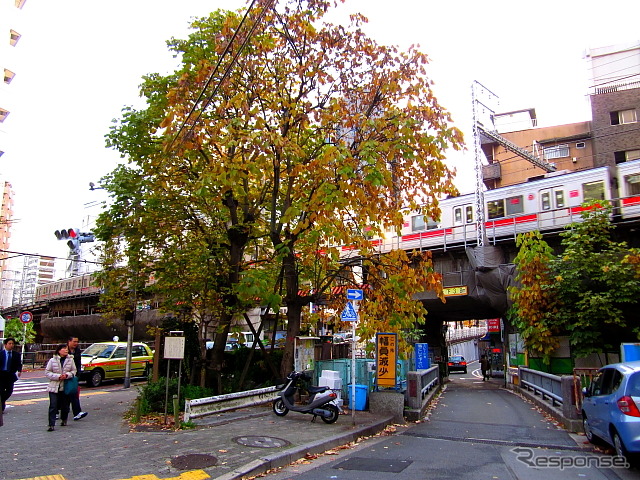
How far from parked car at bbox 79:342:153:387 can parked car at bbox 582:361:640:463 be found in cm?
1590

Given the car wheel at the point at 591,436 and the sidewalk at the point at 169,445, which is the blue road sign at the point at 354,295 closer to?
the sidewalk at the point at 169,445

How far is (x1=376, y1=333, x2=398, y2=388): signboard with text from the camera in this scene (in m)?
11.6

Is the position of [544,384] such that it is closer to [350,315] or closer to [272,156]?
[350,315]

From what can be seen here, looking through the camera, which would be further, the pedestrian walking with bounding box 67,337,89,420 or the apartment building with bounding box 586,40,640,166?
the apartment building with bounding box 586,40,640,166

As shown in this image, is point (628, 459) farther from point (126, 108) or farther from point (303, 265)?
point (126, 108)

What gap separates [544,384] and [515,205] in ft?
45.8

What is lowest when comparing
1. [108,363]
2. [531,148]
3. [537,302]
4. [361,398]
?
[361,398]

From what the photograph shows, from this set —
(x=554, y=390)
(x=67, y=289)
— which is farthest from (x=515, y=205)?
(x=67, y=289)

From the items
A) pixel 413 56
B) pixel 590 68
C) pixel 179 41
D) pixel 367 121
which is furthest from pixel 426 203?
pixel 590 68

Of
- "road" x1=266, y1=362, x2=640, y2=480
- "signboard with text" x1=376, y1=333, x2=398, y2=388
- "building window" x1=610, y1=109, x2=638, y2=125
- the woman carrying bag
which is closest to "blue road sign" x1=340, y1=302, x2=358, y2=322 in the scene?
"signboard with text" x1=376, y1=333, x2=398, y2=388

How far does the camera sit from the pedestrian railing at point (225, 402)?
991 cm

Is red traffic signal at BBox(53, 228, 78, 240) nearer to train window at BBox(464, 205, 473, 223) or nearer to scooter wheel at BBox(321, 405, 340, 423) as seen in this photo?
scooter wheel at BBox(321, 405, 340, 423)

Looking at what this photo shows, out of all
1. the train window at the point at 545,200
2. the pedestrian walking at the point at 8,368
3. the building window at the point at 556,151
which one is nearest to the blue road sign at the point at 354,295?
the pedestrian walking at the point at 8,368

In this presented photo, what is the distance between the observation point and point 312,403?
1042cm
